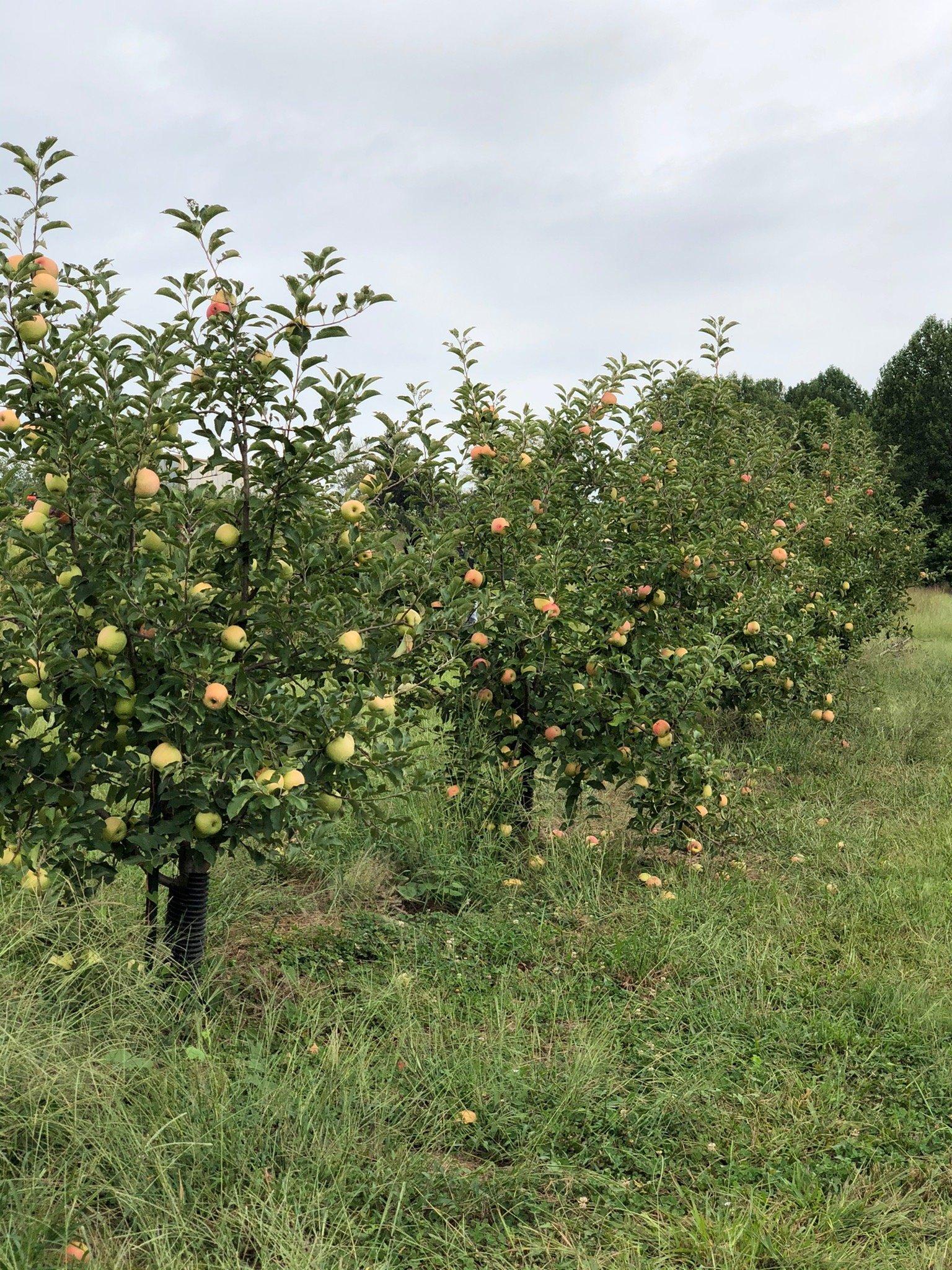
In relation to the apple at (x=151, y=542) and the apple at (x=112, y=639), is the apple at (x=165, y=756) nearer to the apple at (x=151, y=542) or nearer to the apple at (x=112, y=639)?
the apple at (x=112, y=639)

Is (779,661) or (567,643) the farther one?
(779,661)

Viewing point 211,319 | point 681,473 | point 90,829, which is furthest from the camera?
point 681,473

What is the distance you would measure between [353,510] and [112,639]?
812 millimetres

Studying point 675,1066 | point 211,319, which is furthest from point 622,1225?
A: point 211,319

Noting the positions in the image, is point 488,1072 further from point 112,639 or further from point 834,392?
point 834,392

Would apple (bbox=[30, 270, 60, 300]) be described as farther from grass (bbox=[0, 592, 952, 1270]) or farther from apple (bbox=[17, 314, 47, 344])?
grass (bbox=[0, 592, 952, 1270])

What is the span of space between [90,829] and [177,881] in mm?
454

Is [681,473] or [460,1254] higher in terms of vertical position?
[681,473]

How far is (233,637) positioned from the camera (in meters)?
2.85

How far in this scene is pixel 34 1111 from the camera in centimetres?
242

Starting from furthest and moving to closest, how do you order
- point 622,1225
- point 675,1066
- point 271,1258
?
point 675,1066
point 622,1225
point 271,1258

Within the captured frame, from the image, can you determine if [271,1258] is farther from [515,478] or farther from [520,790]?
[515,478]

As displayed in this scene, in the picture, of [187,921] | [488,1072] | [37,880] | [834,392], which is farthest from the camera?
[834,392]

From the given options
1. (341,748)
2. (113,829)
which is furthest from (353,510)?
(113,829)
